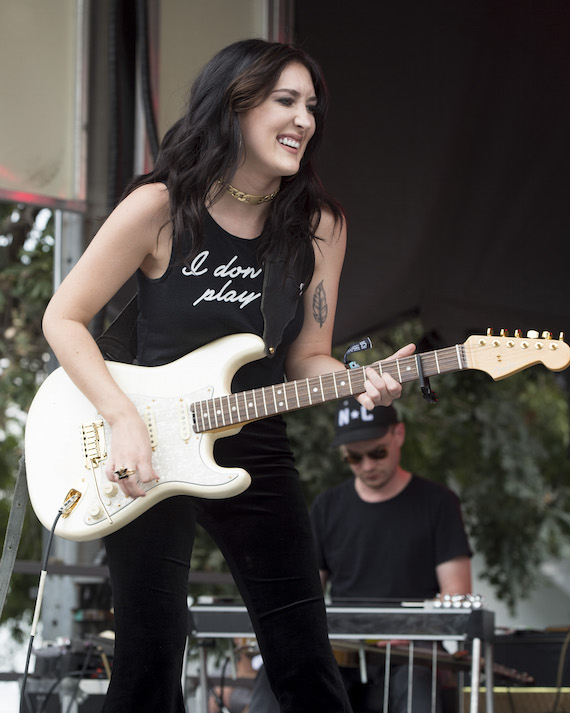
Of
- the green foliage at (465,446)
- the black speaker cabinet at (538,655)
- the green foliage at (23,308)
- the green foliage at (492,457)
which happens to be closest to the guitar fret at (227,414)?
the black speaker cabinet at (538,655)

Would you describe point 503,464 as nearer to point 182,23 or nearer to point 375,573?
point 375,573

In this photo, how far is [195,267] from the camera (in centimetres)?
253

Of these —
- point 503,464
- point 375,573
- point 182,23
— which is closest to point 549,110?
point 182,23

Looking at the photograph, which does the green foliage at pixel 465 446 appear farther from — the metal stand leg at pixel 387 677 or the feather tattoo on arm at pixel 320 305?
the feather tattoo on arm at pixel 320 305

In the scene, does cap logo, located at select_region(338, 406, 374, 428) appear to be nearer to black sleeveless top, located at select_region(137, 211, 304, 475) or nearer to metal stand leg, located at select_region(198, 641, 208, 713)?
metal stand leg, located at select_region(198, 641, 208, 713)

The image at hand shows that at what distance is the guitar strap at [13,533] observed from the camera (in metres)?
2.55

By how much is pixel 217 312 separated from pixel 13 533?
783 millimetres

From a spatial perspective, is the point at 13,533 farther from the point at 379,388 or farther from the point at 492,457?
the point at 492,457

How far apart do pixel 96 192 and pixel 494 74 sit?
1.88 metres

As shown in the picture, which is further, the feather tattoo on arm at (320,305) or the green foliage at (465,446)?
the green foliage at (465,446)

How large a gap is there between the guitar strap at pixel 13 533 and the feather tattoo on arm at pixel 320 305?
0.87 meters

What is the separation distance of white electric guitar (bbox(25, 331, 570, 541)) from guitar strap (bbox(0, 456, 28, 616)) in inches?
4.5

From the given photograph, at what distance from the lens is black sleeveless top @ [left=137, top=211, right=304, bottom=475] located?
8.22 feet

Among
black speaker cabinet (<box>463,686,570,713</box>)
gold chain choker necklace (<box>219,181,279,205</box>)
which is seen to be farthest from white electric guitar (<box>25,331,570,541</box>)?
black speaker cabinet (<box>463,686,570,713</box>)
